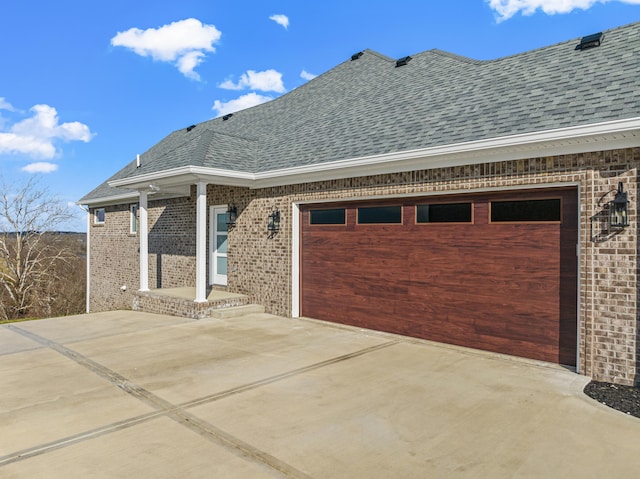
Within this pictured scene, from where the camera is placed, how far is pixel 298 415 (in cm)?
416

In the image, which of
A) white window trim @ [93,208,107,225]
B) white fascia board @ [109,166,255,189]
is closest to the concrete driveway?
white fascia board @ [109,166,255,189]

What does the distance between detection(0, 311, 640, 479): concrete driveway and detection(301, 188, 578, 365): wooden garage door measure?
52cm

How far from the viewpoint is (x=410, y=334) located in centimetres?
760

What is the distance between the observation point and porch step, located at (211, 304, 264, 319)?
9.61m

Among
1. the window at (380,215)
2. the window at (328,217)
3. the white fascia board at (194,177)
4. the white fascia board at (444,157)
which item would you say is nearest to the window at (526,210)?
the white fascia board at (444,157)

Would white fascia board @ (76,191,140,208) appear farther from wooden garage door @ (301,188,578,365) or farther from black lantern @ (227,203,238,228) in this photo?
wooden garage door @ (301,188,578,365)

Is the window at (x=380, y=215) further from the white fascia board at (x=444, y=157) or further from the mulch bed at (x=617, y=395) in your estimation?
the mulch bed at (x=617, y=395)

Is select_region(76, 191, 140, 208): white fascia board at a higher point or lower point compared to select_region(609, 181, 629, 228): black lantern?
higher

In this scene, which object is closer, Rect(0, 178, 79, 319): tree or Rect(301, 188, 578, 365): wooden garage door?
Rect(301, 188, 578, 365): wooden garage door

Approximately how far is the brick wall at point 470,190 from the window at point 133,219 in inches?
53.4

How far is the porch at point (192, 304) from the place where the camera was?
31.4 feet

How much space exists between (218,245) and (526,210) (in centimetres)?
838

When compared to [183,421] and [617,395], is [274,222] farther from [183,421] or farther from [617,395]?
[617,395]

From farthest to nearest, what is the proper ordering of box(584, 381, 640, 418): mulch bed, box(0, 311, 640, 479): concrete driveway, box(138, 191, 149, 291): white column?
box(138, 191, 149, 291): white column → box(584, 381, 640, 418): mulch bed → box(0, 311, 640, 479): concrete driveway
